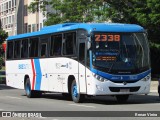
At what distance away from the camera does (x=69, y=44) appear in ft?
70.0

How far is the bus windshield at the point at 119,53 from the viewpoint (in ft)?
64.1

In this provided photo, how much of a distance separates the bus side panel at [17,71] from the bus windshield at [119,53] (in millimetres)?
6847

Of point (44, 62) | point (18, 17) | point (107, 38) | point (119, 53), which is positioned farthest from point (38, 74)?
point (18, 17)

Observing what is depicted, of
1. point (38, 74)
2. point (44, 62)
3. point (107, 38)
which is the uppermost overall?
point (107, 38)

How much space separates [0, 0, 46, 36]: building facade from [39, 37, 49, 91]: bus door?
5405 centimetres

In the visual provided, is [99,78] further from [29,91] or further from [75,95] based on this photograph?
[29,91]

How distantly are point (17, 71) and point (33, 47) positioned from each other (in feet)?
8.64

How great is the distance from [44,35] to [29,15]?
60.5m

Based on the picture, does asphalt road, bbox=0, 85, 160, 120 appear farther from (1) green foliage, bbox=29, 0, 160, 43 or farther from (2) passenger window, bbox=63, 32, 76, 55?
(1) green foliage, bbox=29, 0, 160, 43

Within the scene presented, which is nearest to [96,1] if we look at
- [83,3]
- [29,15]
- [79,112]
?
[83,3]

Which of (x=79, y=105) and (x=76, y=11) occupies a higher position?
(x=76, y=11)

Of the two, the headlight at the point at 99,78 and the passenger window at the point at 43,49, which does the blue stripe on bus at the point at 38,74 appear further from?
the headlight at the point at 99,78

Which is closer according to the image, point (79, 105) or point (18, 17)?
point (79, 105)

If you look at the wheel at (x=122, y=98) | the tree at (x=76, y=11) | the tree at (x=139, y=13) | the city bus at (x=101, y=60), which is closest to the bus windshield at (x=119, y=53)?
the city bus at (x=101, y=60)
